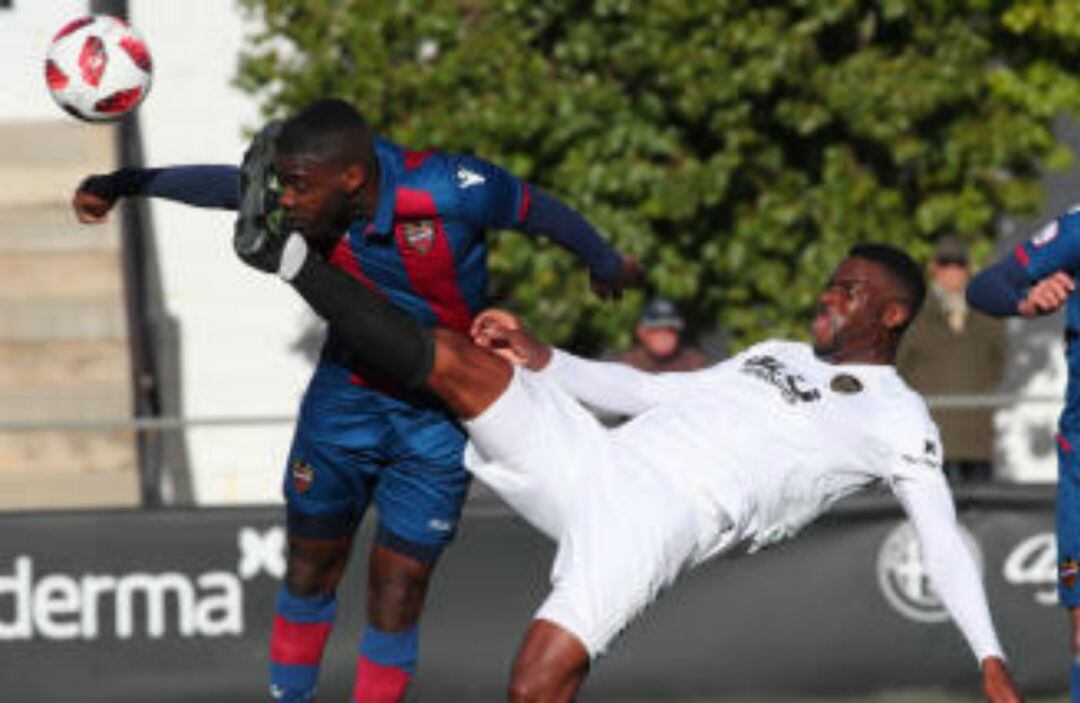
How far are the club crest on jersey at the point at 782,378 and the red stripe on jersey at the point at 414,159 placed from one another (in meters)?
1.22

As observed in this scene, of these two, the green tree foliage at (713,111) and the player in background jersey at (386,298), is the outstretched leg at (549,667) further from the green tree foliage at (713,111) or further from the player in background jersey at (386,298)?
the green tree foliage at (713,111)

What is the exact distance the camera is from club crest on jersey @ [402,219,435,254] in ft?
24.7

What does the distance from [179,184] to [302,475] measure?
1.00 metres

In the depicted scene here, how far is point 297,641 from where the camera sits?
322 inches

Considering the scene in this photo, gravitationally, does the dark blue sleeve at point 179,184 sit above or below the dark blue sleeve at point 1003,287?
above

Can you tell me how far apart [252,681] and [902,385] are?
4.35 meters

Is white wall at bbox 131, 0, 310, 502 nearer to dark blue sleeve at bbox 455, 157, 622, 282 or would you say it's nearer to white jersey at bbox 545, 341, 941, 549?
dark blue sleeve at bbox 455, 157, 622, 282

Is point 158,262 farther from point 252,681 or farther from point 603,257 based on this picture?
point 603,257

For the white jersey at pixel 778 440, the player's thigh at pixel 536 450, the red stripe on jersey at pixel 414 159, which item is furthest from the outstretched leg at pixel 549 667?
the red stripe on jersey at pixel 414 159

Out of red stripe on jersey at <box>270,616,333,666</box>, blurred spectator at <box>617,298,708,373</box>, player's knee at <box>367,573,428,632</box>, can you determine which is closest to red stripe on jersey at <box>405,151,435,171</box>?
player's knee at <box>367,573,428,632</box>

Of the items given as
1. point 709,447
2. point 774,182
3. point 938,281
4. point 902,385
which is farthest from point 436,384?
point 774,182

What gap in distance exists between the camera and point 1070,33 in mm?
12883

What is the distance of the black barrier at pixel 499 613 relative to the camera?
10.5m

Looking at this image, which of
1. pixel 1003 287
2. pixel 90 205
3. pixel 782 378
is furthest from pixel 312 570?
pixel 1003 287
